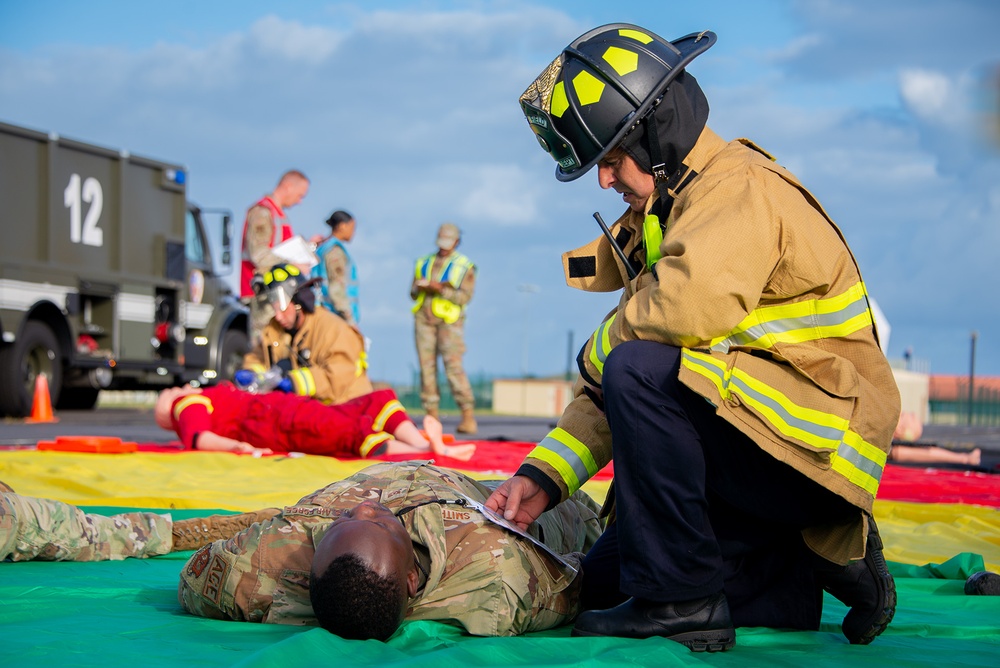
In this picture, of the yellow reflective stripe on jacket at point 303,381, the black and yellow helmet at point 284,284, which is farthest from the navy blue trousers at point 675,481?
the black and yellow helmet at point 284,284

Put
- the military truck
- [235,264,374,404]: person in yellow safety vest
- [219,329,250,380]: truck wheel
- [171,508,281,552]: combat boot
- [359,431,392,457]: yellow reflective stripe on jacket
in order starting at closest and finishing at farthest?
[171,508,281,552]: combat boot < [359,431,392,457]: yellow reflective stripe on jacket < [235,264,374,404]: person in yellow safety vest < the military truck < [219,329,250,380]: truck wheel

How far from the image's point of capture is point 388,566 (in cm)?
258

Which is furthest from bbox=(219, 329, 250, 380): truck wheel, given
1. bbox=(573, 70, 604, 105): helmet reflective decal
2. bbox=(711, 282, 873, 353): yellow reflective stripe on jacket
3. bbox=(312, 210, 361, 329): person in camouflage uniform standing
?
bbox=(711, 282, 873, 353): yellow reflective stripe on jacket

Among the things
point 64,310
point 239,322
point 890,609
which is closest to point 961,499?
point 890,609

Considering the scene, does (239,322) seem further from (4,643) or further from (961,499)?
(4,643)

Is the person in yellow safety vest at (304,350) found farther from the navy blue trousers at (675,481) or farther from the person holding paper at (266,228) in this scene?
the navy blue trousers at (675,481)

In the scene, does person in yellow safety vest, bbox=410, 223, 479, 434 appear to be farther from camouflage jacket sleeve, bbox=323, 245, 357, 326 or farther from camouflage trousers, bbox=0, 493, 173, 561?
camouflage trousers, bbox=0, 493, 173, 561

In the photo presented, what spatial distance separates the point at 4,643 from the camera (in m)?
2.59

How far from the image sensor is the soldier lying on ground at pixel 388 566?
2.61 meters

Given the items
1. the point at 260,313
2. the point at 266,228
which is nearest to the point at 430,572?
the point at 260,313

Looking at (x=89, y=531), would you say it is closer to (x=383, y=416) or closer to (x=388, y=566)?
(x=388, y=566)

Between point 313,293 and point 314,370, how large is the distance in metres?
0.66

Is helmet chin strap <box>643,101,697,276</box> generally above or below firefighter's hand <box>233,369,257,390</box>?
above

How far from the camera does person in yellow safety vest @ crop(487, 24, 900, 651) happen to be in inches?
108
